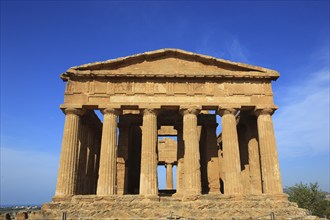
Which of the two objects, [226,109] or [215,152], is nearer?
[226,109]

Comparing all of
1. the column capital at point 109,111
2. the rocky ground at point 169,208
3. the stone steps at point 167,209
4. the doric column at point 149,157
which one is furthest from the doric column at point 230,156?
the column capital at point 109,111

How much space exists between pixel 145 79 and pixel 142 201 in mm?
7867

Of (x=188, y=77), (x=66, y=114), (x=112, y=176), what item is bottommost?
(x=112, y=176)

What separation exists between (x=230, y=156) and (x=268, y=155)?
2.46 metres

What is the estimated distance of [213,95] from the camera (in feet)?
66.0

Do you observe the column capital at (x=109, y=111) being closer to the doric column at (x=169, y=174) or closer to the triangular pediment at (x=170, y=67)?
the triangular pediment at (x=170, y=67)

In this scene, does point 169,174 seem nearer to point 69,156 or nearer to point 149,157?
point 149,157

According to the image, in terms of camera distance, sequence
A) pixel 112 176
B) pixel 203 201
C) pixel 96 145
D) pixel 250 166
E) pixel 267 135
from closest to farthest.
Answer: pixel 203 201 → pixel 112 176 → pixel 267 135 → pixel 250 166 → pixel 96 145

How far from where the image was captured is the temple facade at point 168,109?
60.4 feet

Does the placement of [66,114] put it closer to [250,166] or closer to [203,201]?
[203,201]

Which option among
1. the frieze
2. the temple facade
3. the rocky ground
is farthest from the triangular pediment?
the rocky ground

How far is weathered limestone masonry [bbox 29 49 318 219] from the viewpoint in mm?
16797

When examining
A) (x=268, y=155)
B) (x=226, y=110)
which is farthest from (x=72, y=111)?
(x=268, y=155)

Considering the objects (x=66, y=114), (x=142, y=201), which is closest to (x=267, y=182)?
(x=142, y=201)
